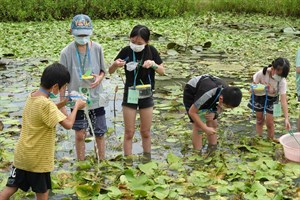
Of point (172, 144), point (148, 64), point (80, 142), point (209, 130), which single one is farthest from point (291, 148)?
point (80, 142)

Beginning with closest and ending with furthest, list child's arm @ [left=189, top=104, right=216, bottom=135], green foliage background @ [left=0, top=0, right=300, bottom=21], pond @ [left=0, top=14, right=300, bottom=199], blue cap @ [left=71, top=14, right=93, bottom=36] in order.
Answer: pond @ [left=0, top=14, right=300, bottom=199], blue cap @ [left=71, top=14, right=93, bottom=36], child's arm @ [left=189, top=104, right=216, bottom=135], green foliage background @ [left=0, top=0, right=300, bottom=21]

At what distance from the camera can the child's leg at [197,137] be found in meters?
5.36

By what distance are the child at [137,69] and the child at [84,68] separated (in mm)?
239

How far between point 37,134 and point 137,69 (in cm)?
162

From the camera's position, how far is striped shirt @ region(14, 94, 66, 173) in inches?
138

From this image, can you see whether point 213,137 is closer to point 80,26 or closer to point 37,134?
point 80,26

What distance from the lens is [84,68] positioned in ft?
15.4

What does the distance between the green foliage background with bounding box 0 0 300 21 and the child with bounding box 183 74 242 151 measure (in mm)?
14083

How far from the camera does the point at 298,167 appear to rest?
15.9ft

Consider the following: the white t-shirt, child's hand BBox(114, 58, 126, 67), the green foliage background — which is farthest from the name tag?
the green foliage background

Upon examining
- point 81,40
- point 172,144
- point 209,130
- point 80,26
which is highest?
→ point 80,26

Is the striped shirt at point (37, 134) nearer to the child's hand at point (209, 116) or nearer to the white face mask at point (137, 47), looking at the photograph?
the white face mask at point (137, 47)

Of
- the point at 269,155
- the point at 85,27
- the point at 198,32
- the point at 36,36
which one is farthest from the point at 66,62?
the point at 198,32

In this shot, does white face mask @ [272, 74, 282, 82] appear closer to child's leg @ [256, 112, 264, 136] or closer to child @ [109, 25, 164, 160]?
child's leg @ [256, 112, 264, 136]
